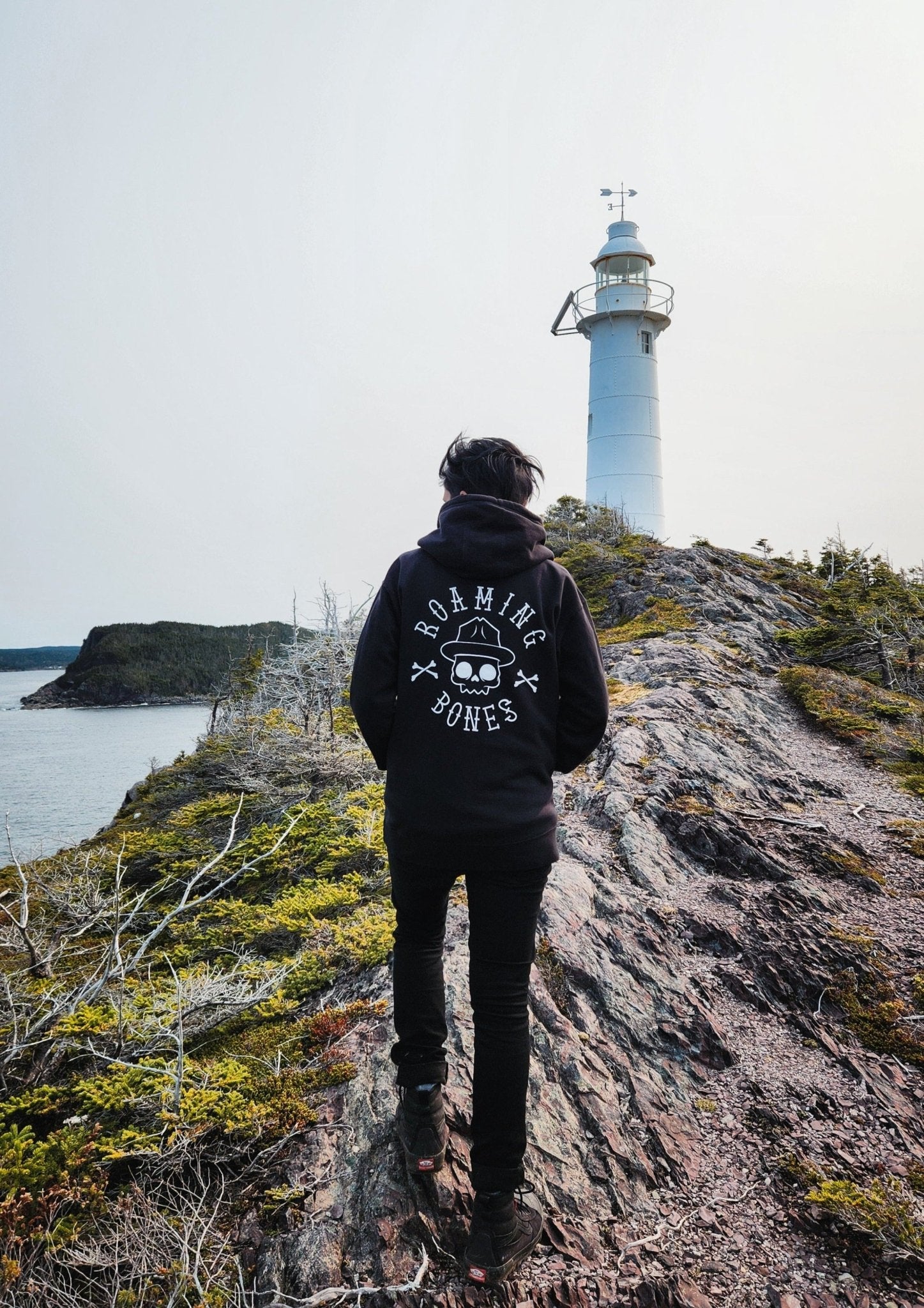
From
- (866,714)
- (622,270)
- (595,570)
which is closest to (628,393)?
(622,270)

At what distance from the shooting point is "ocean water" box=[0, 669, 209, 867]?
29.0ft

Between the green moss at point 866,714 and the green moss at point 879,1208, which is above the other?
the green moss at point 866,714

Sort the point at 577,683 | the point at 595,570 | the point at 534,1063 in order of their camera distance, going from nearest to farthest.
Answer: the point at 577,683
the point at 534,1063
the point at 595,570

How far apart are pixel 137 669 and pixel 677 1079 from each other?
23.8 m

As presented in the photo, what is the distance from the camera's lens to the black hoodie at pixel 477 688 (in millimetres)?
2398

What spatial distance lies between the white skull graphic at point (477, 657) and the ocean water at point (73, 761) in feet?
10.7

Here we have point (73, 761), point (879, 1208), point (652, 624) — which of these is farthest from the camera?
point (73, 761)

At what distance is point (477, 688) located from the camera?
8.18 ft

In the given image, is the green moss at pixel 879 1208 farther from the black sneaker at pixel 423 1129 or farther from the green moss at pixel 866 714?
the green moss at pixel 866 714

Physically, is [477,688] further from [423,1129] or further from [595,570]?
[595,570]

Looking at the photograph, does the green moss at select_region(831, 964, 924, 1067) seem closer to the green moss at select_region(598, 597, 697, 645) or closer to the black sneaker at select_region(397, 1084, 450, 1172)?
the black sneaker at select_region(397, 1084, 450, 1172)

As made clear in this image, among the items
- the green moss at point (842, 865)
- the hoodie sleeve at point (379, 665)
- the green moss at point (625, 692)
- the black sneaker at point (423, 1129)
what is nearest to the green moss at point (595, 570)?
the green moss at point (625, 692)

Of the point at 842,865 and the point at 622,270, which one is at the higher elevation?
the point at 622,270

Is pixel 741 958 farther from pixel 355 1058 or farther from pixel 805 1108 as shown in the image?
pixel 355 1058
